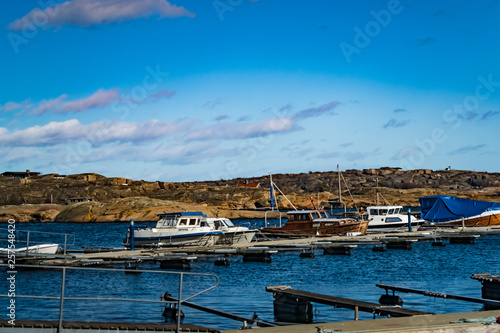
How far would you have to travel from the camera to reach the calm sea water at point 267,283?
22547mm

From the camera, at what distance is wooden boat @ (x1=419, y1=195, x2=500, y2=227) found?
6838 centimetres

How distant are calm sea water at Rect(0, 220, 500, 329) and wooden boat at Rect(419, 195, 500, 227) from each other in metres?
19.3

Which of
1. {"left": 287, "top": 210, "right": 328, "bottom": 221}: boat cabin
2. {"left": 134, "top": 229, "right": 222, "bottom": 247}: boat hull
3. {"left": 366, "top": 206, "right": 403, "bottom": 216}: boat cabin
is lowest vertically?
{"left": 134, "top": 229, "right": 222, "bottom": 247}: boat hull

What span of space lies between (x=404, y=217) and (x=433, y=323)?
5080cm

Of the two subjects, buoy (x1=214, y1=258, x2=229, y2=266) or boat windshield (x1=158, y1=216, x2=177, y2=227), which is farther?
boat windshield (x1=158, y1=216, x2=177, y2=227)

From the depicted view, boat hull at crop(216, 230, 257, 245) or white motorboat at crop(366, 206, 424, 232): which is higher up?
white motorboat at crop(366, 206, 424, 232)

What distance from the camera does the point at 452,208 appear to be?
6850cm

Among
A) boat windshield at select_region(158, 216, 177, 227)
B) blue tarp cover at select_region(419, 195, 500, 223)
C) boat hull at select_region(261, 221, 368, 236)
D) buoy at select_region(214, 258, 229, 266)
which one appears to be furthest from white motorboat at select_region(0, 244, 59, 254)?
blue tarp cover at select_region(419, 195, 500, 223)

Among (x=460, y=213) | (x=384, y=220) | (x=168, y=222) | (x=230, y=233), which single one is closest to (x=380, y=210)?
(x=384, y=220)

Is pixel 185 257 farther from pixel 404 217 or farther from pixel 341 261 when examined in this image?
pixel 404 217

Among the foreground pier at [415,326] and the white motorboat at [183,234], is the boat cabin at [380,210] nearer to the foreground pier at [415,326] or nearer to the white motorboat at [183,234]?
the white motorboat at [183,234]

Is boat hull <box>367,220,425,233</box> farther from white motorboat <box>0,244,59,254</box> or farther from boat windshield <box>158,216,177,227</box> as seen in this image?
white motorboat <box>0,244,59,254</box>

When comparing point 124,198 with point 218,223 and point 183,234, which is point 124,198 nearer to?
point 218,223

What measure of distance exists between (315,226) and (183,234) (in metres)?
15.1
